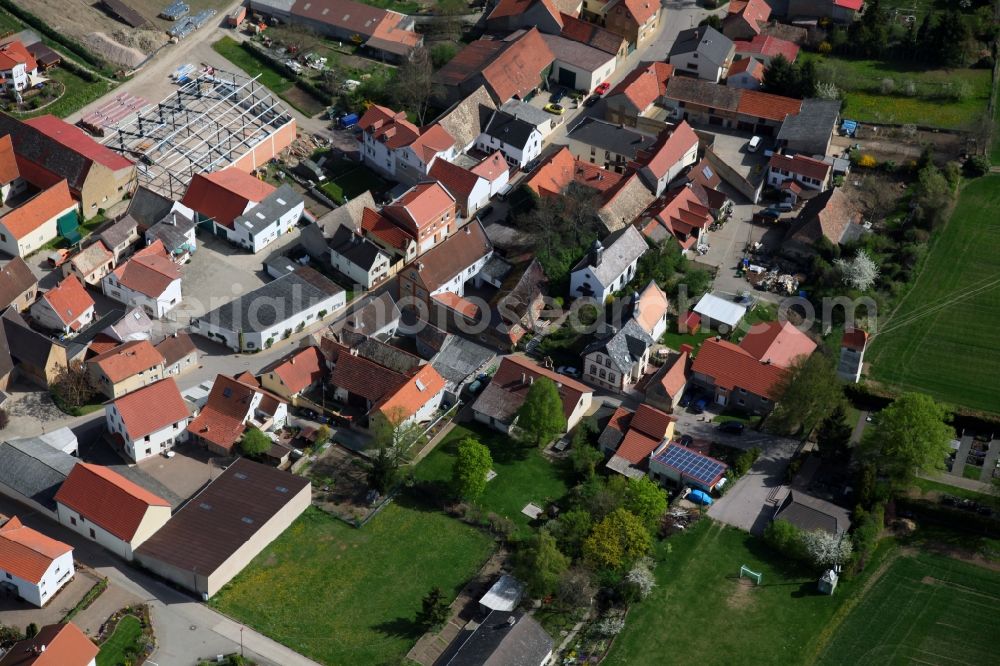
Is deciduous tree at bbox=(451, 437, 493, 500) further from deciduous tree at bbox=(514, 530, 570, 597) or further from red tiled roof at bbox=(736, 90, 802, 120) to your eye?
red tiled roof at bbox=(736, 90, 802, 120)

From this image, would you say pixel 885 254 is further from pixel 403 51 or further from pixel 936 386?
→ pixel 403 51

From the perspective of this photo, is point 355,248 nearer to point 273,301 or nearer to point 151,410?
point 273,301

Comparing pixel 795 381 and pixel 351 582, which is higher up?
pixel 795 381

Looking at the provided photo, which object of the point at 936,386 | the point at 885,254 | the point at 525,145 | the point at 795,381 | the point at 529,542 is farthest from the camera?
the point at 525,145

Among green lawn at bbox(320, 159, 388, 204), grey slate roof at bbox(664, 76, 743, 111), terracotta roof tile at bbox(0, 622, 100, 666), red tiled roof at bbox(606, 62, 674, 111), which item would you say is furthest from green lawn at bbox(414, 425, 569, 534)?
grey slate roof at bbox(664, 76, 743, 111)

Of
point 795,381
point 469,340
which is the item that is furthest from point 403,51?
point 795,381

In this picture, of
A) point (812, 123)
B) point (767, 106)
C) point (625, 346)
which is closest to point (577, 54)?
point (767, 106)
